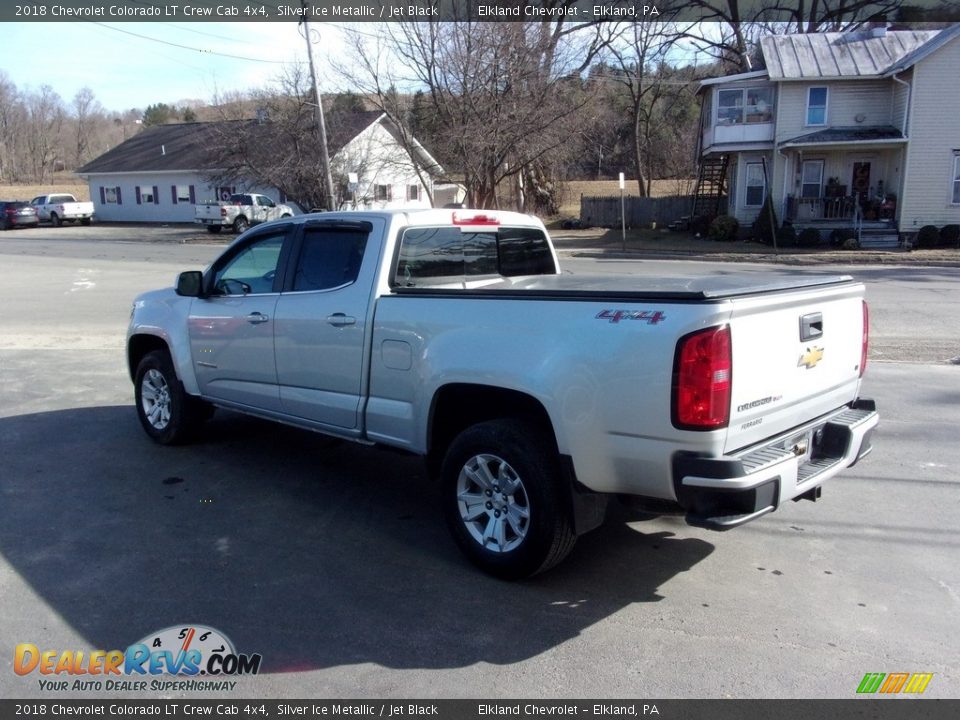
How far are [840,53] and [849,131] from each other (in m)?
3.29

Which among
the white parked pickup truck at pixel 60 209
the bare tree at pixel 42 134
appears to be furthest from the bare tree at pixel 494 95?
the bare tree at pixel 42 134

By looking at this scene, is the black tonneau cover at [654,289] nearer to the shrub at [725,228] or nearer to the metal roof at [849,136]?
the metal roof at [849,136]

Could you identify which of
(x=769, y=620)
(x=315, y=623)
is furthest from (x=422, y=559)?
(x=769, y=620)

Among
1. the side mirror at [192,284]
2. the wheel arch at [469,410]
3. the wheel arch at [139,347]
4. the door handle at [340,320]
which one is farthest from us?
the wheel arch at [139,347]

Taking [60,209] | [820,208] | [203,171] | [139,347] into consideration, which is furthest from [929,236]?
[60,209]

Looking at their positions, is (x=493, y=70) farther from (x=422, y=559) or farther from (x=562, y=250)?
(x=422, y=559)

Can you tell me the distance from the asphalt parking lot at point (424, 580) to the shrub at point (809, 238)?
24377 mm

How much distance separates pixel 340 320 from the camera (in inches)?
197

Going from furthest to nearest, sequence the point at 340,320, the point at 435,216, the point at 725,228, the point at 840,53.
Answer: the point at 725,228 → the point at 840,53 → the point at 435,216 → the point at 340,320

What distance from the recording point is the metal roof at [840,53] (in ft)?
102

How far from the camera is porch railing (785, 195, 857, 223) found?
31281mm

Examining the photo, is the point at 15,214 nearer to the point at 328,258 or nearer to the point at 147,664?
the point at 328,258

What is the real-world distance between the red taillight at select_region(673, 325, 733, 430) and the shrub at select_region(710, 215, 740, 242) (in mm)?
30761

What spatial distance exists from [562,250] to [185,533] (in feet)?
91.4
